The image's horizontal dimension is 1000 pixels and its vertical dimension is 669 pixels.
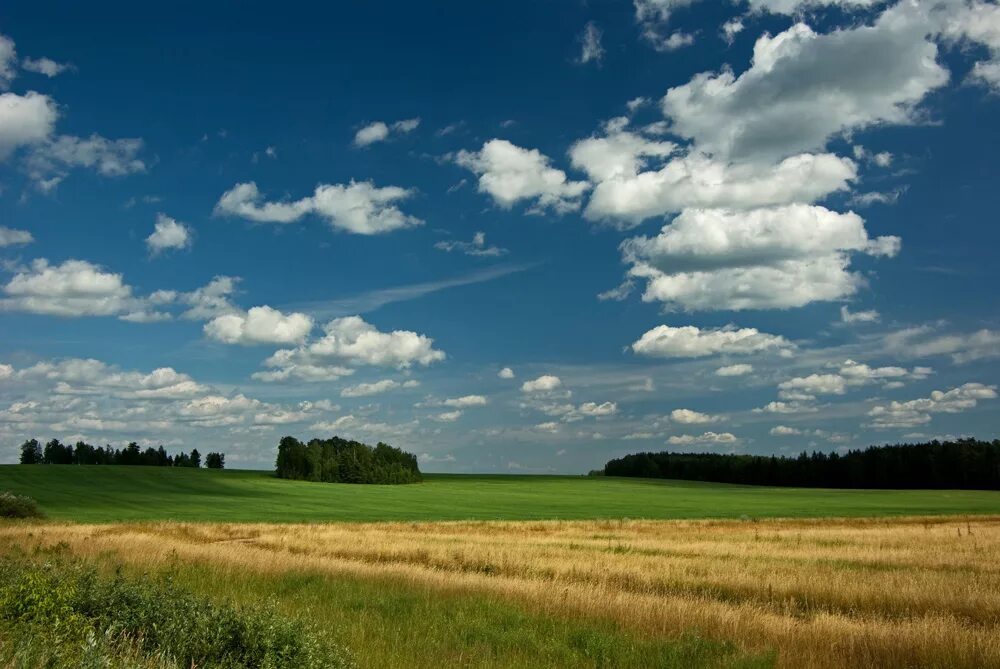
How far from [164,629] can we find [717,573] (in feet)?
62.3

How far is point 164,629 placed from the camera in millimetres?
9961

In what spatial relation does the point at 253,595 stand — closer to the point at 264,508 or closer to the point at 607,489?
the point at 264,508

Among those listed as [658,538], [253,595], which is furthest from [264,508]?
[253,595]

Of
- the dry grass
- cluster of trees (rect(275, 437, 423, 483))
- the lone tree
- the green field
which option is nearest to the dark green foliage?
the dry grass

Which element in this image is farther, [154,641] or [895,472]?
[895,472]

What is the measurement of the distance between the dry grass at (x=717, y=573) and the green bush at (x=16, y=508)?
45.4ft

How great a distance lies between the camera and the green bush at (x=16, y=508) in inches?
1983

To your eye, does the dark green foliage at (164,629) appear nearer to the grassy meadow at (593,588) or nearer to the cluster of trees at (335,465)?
the grassy meadow at (593,588)

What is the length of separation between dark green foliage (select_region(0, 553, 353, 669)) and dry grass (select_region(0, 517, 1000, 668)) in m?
6.42

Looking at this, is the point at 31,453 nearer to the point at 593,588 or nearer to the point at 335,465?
the point at 335,465

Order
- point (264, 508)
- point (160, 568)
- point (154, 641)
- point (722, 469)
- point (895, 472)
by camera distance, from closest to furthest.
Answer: point (154, 641) < point (160, 568) < point (264, 508) < point (895, 472) < point (722, 469)

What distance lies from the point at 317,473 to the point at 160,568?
449 feet

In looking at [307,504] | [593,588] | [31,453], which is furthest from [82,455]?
[593,588]

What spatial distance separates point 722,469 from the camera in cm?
17712
